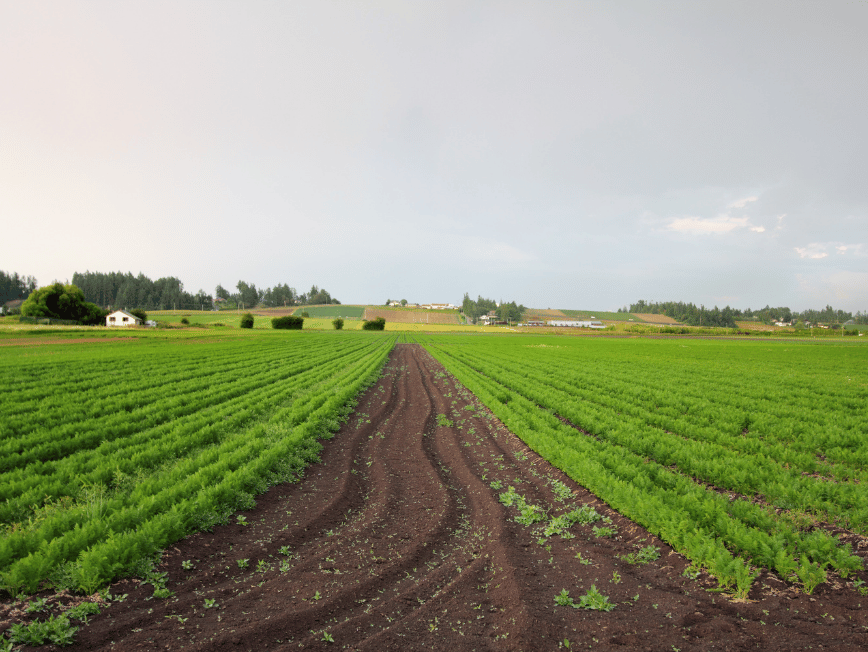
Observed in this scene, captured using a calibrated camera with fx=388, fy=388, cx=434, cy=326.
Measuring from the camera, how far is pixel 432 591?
4.59 meters

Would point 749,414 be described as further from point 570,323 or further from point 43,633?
point 570,323

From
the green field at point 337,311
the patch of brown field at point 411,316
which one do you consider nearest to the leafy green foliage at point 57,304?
the green field at point 337,311

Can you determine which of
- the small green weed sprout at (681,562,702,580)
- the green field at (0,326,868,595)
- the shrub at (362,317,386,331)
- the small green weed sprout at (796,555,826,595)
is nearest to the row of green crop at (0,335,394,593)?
the green field at (0,326,868,595)

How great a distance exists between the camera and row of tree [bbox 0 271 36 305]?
139 m

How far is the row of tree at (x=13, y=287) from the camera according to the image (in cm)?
13934

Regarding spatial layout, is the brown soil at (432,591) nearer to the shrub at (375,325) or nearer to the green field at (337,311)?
the shrub at (375,325)

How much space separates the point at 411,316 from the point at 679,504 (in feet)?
488

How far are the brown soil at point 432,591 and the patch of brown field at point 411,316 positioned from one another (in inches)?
5304

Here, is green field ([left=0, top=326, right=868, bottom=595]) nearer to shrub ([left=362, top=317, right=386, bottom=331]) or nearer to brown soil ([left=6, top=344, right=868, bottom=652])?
brown soil ([left=6, top=344, right=868, bottom=652])

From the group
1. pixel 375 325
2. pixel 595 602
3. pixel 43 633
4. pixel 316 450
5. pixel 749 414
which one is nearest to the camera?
pixel 43 633

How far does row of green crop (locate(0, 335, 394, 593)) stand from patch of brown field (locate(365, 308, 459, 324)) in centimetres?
13018

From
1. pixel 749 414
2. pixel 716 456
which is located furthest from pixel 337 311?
pixel 716 456

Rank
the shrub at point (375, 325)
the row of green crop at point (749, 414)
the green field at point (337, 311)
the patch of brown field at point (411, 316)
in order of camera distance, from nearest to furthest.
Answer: the row of green crop at point (749, 414), the shrub at point (375, 325), the patch of brown field at point (411, 316), the green field at point (337, 311)

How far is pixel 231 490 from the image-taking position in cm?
671
